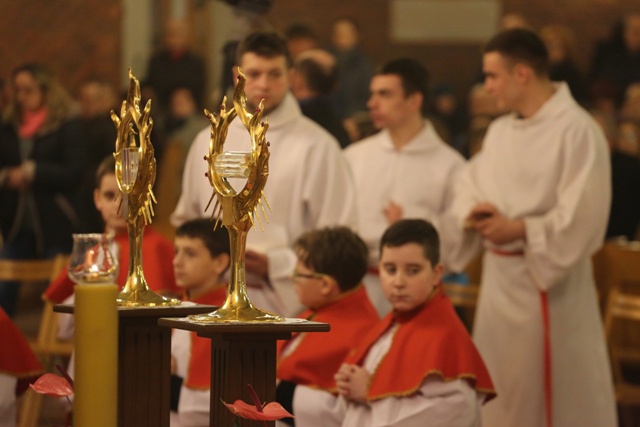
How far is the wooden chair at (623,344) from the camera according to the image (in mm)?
6000

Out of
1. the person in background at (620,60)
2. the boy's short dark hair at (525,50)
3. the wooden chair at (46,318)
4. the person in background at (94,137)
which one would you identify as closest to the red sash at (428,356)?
the boy's short dark hair at (525,50)

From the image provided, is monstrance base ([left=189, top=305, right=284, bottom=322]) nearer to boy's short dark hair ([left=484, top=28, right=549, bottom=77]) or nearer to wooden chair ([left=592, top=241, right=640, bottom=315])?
boy's short dark hair ([left=484, top=28, right=549, bottom=77])

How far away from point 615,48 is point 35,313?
6358 mm

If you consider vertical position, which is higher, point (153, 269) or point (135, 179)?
point (135, 179)

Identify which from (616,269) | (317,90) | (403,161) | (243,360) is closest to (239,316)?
(243,360)

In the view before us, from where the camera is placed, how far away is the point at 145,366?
2844mm

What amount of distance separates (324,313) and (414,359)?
564mm

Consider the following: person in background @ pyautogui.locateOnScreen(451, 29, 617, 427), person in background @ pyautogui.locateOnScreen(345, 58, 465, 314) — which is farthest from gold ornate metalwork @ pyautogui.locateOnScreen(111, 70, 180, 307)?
person in background @ pyautogui.locateOnScreen(345, 58, 465, 314)

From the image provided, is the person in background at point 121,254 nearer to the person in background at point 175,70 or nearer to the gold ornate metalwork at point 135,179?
the gold ornate metalwork at point 135,179

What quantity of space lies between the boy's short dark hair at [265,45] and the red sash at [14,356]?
1791mm

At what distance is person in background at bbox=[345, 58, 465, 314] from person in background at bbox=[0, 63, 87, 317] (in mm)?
2508

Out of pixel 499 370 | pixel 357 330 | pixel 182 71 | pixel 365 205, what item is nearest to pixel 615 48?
pixel 182 71

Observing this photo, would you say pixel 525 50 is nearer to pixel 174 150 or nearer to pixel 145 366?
pixel 145 366

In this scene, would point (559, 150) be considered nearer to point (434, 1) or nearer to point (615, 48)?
point (615, 48)
